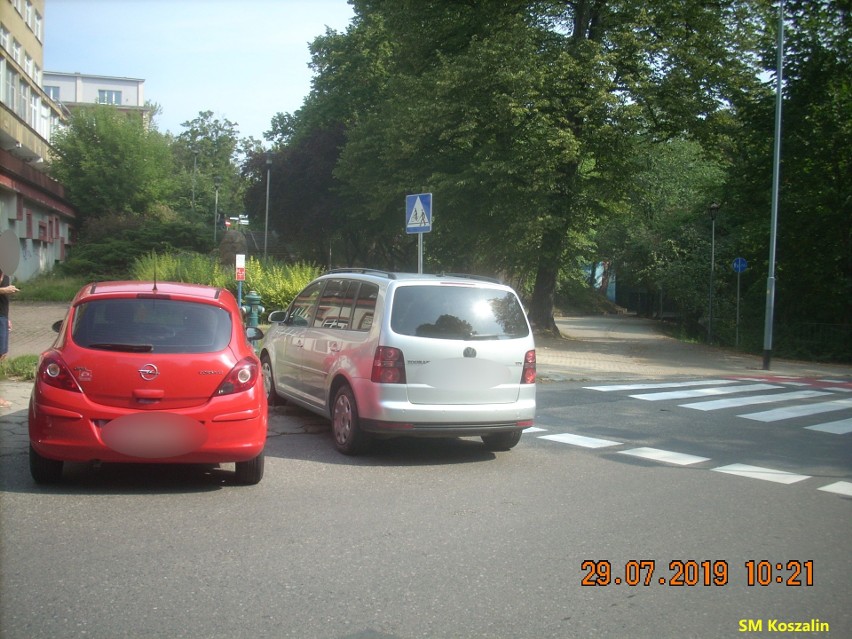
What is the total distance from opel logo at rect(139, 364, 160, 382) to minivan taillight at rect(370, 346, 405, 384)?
85.5 inches

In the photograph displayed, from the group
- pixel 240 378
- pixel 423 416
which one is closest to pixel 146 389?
pixel 240 378

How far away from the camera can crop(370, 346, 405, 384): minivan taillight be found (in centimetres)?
763

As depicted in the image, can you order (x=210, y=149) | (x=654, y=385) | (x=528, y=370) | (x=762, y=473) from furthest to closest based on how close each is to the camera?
(x=210, y=149) → (x=654, y=385) → (x=528, y=370) → (x=762, y=473)

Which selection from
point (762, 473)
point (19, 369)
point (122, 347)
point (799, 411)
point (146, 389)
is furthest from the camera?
point (799, 411)

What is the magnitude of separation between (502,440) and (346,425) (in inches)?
66.0

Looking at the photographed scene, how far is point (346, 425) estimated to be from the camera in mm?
8047

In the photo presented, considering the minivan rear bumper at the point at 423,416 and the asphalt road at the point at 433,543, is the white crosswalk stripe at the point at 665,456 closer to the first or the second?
the asphalt road at the point at 433,543

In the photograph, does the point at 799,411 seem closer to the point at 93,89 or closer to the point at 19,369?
the point at 19,369

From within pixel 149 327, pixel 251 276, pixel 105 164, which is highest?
pixel 105 164

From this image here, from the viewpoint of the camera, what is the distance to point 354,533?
5.40 metres

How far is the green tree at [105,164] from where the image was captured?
52.4 meters

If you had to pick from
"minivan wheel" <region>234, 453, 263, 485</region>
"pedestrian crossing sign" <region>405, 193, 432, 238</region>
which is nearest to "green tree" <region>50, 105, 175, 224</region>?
"pedestrian crossing sign" <region>405, 193, 432, 238</region>

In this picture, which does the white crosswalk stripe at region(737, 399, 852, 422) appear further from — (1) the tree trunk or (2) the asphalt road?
(1) the tree trunk

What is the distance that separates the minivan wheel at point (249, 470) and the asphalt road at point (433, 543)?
0.28ft
